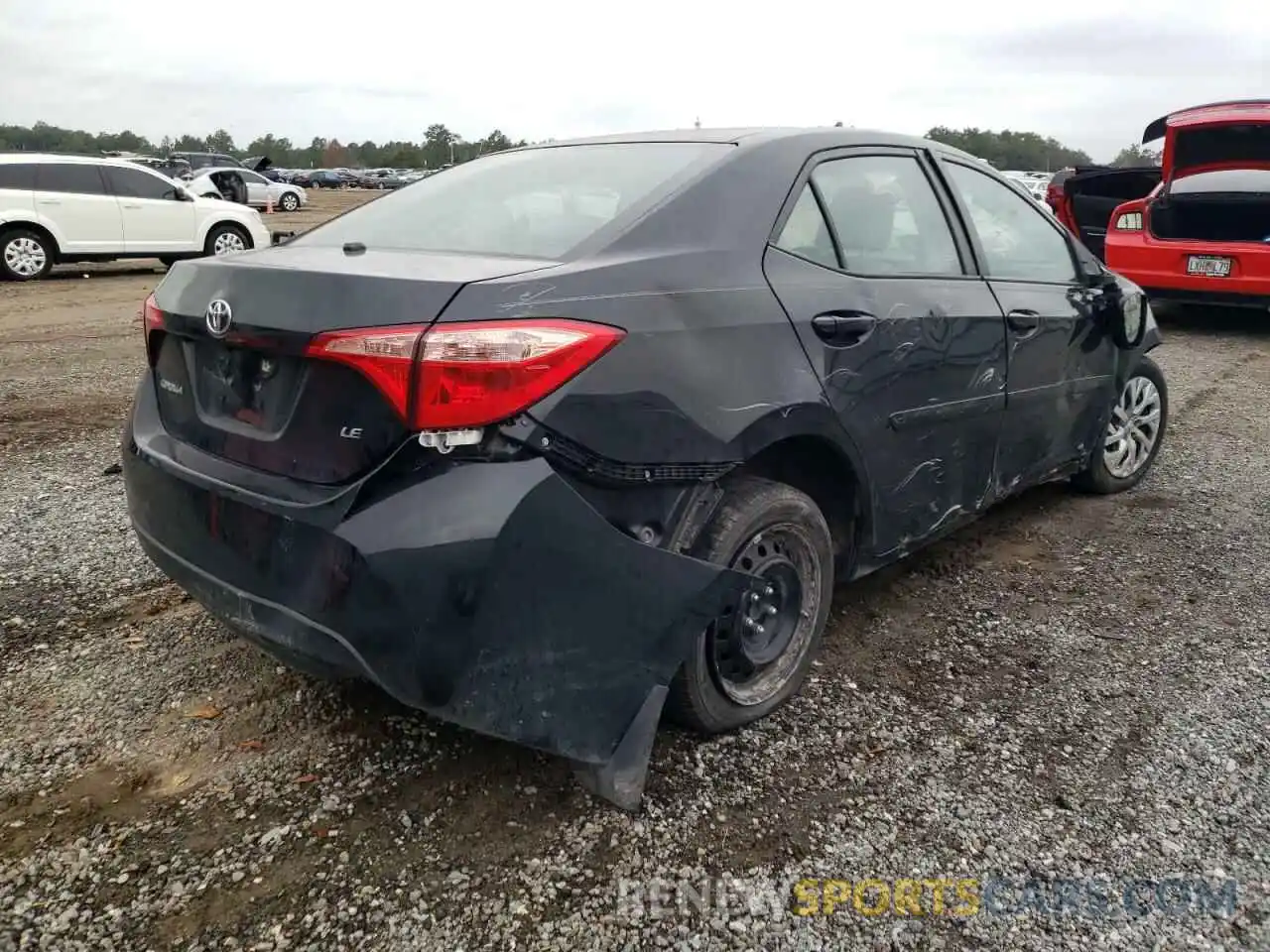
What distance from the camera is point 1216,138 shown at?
9172 mm

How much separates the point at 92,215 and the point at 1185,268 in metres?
12.8

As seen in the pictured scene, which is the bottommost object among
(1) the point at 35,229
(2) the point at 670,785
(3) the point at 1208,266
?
(2) the point at 670,785

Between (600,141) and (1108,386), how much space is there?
8.11 feet

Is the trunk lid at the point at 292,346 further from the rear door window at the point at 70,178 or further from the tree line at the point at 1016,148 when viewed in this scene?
the tree line at the point at 1016,148

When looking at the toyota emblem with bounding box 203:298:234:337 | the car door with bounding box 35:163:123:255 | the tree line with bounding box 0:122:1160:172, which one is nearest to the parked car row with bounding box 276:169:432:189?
the tree line with bounding box 0:122:1160:172

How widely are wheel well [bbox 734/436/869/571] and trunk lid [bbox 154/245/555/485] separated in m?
0.82

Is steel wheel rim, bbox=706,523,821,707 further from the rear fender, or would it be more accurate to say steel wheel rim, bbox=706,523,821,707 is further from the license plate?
the license plate

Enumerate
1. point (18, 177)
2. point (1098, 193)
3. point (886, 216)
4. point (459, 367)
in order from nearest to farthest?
point (459, 367)
point (886, 216)
point (1098, 193)
point (18, 177)

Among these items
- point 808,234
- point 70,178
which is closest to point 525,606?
point 808,234

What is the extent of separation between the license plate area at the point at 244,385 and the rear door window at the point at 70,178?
1252 centimetres

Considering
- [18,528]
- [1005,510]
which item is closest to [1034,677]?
[1005,510]

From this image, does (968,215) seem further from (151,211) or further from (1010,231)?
(151,211)

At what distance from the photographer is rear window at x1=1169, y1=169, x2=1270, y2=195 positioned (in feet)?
29.1

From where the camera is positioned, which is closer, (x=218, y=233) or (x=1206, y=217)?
(x=1206, y=217)
